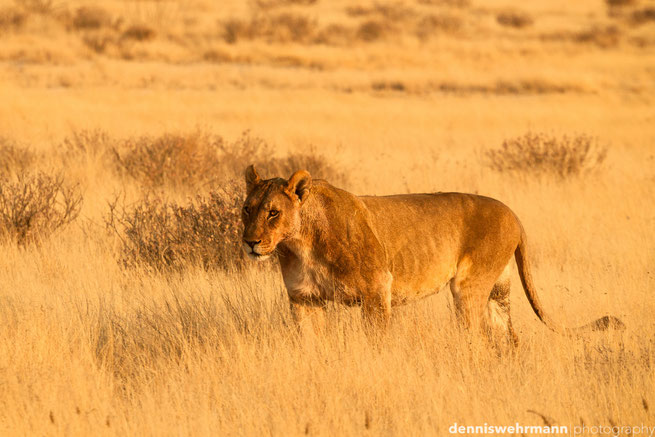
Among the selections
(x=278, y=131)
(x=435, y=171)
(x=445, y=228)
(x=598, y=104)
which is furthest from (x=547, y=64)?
(x=445, y=228)

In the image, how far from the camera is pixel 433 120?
20312 mm

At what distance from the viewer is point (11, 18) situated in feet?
116

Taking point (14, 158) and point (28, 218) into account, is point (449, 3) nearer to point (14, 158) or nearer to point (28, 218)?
point (14, 158)

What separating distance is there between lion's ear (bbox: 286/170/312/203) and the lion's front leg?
0.70m

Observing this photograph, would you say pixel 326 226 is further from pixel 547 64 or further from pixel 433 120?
A: pixel 547 64

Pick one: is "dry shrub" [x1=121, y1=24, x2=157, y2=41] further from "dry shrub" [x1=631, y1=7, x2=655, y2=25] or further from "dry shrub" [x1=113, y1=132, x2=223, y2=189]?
"dry shrub" [x1=631, y1=7, x2=655, y2=25]

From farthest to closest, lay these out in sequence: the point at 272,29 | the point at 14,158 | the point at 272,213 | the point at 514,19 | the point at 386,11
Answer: the point at 386,11
the point at 514,19
the point at 272,29
the point at 14,158
the point at 272,213

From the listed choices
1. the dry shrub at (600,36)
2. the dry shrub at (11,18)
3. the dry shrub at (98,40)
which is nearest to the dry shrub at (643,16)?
the dry shrub at (600,36)

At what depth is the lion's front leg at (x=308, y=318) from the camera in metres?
5.59

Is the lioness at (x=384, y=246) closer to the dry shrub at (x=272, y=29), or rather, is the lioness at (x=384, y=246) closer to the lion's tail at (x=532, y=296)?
the lion's tail at (x=532, y=296)

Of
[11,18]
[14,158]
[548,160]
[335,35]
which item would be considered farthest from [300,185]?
[11,18]

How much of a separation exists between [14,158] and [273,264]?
6397 millimetres

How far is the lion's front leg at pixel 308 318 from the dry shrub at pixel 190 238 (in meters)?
2.49

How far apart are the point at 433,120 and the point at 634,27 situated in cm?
2605
